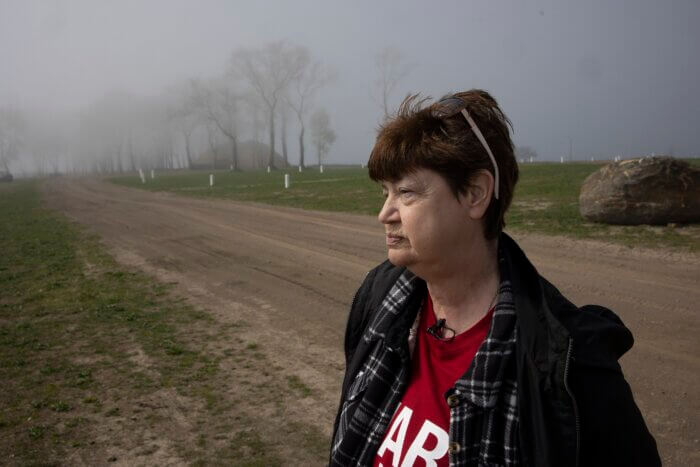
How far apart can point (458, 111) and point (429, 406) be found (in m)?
0.90

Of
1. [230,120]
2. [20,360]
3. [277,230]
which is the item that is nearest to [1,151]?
[230,120]

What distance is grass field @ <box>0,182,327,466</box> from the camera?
13.0 ft

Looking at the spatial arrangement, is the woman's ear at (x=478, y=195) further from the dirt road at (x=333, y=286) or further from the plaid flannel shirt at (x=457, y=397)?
the dirt road at (x=333, y=286)

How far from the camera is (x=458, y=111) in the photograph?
170 cm

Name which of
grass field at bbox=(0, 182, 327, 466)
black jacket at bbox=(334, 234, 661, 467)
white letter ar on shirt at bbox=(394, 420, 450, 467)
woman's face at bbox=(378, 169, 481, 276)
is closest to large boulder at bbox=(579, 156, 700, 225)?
grass field at bbox=(0, 182, 327, 466)

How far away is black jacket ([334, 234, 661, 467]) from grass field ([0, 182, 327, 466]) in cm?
272

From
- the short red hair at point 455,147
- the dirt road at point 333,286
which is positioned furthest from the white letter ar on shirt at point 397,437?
the dirt road at point 333,286

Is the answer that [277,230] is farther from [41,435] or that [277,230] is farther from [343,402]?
[343,402]

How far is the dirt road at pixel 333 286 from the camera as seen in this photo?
184 inches

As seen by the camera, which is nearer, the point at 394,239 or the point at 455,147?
the point at 455,147

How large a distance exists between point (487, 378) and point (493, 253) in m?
0.48

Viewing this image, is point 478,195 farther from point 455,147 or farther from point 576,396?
point 576,396

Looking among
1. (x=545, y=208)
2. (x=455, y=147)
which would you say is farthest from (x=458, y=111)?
(x=545, y=208)

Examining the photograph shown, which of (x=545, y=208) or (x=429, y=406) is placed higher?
(x=429, y=406)
